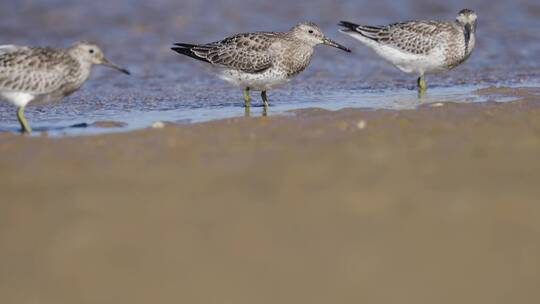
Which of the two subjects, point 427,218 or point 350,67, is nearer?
point 427,218

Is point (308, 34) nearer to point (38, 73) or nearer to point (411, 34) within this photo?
point (411, 34)

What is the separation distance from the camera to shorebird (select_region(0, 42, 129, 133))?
10.5 m

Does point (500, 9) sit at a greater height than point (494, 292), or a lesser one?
greater

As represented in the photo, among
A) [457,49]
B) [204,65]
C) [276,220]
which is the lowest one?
[276,220]

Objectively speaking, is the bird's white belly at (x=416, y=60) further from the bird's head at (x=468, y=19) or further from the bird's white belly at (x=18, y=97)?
the bird's white belly at (x=18, y=97)

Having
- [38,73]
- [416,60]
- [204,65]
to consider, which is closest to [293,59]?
[204,65]

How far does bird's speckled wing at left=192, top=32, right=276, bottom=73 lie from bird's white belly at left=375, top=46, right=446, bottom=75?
240 centimetres

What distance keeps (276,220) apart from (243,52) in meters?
6.12

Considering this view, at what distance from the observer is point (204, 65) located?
42.6 ft

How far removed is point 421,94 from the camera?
44.1 feet

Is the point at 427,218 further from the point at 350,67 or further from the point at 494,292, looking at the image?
the point at 350,67

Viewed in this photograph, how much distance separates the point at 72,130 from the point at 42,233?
4.07 m

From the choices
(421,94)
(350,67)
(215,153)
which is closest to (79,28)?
(350,67)

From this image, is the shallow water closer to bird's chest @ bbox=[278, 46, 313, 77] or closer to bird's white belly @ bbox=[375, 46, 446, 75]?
bird's white belly @ bbox=[375, 46, 446, 75]
